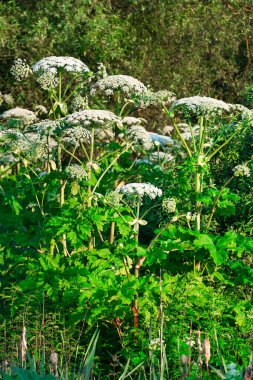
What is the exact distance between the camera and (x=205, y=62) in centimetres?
1281

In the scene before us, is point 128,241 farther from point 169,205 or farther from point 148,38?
point 148,38

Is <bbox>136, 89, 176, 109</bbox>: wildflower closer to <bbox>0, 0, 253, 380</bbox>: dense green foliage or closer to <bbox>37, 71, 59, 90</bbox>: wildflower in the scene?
<bbox>0, 0, 253, 380</bbox>: dense green foliage

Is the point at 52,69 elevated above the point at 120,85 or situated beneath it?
elevated above

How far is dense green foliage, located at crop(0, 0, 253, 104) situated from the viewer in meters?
11.6

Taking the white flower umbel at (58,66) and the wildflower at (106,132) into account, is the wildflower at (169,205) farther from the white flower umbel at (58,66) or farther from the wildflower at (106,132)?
the white flower umbel at (58,66)

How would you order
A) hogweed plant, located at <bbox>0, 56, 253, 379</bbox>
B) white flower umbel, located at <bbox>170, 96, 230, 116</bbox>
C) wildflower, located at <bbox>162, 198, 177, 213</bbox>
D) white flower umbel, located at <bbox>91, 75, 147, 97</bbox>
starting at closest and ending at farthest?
hogweed plant, located at <bbox>0, 56, 253, 379</bbox> → wildflower, located at <bbox>162, 198, 177, 213</bbox> → white flower umbel, located at <bbox>170, 96, 230, 116</bbox> → white flower umbel, located at <bbox>91, 75, 147, 97</bbox>

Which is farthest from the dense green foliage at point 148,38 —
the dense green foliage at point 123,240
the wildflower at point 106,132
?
the dense green foliage at point 123,240

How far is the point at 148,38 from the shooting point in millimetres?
12430

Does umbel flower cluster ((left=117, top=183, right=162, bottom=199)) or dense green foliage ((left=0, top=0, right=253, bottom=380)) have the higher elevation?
umbel flower cluster ((left=117, top=183, right=162, bottom=199))

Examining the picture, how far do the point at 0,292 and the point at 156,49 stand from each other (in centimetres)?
730

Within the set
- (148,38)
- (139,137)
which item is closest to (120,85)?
(139,137)

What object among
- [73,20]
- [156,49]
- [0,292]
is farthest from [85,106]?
[156,49]

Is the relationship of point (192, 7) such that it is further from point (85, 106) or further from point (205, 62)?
point (85, 106)

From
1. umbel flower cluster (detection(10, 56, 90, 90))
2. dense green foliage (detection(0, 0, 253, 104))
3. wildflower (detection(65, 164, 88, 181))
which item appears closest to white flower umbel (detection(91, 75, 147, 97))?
umbel flower cluster (detection(10, 56, 90, 90))
